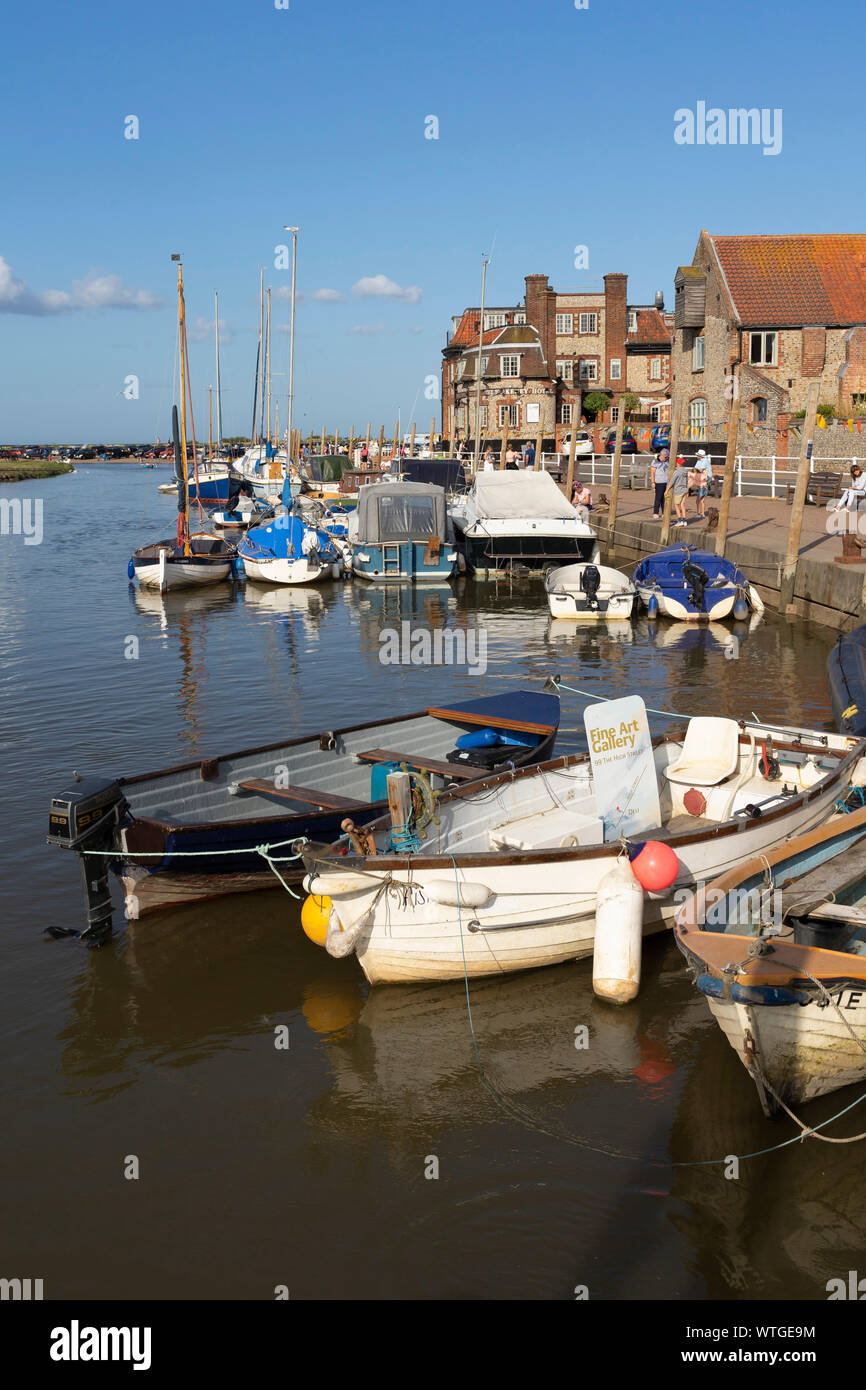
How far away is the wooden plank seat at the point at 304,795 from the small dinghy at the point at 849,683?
6688 mm

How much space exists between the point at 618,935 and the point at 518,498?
26563mm

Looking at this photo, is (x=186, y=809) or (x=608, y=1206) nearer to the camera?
(x=608, y=1206)

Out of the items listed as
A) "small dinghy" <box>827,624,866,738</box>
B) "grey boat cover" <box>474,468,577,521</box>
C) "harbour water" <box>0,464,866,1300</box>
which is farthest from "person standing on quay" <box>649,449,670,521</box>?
"harbour water" <box>0,464,866,1300</box>

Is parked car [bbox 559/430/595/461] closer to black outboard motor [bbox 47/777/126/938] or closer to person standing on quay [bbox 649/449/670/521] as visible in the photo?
person standing on quay [bbox 649/449/670/521]

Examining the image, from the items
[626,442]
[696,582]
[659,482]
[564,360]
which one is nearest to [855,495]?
[696,582]

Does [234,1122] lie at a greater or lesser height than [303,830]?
lesser

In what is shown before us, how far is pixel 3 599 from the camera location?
106ft

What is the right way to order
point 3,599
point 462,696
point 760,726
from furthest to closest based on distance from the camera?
point 3,599 → point 462,696 → point 760,726

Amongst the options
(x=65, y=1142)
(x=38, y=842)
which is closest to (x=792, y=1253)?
(x=65, y=1142)

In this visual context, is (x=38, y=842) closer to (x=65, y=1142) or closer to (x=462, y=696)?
(x=65, y=1142)

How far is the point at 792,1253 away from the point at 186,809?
660cm

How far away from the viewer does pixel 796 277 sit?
48781 millimetres

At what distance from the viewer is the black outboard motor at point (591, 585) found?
26.1 metres
